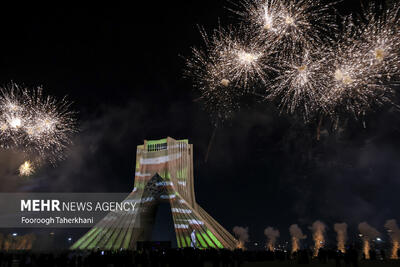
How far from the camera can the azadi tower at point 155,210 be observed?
25016 millimetres

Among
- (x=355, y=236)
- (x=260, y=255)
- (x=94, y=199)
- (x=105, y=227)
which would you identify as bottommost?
(x=355, y=236)

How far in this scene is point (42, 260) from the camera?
41.9 ft

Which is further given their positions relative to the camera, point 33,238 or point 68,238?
point 33,238

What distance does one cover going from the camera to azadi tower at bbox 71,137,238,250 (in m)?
25.0

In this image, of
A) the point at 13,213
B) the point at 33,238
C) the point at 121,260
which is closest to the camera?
the point at 121,260

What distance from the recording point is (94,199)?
29234 mm

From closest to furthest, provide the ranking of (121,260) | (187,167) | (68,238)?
(121,260) < (187,167) < (68,238)

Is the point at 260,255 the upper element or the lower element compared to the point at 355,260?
lower

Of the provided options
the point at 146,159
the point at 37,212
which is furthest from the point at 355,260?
the point at 37,212

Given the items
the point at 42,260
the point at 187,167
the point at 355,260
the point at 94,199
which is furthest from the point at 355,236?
the point at 42,260

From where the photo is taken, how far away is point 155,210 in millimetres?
33781

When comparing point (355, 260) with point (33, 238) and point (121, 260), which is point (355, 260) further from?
point (33, 238)

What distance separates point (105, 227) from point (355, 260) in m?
20.5

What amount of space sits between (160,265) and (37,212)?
20.9 m
